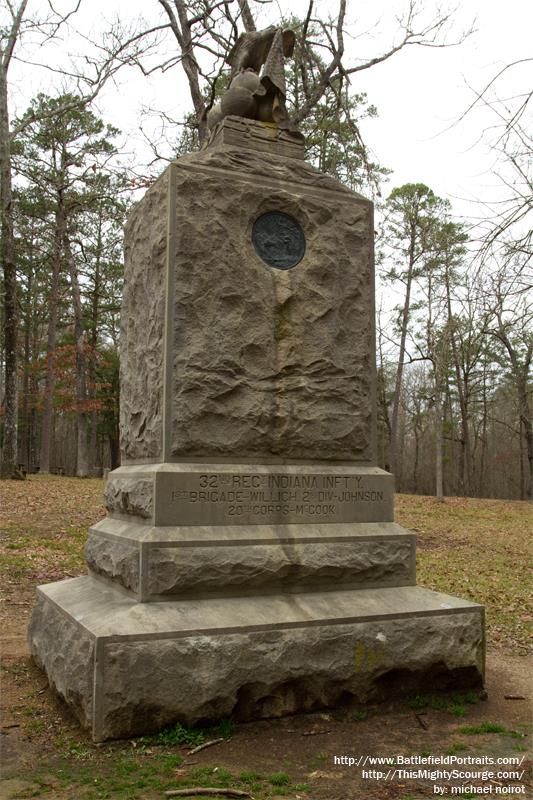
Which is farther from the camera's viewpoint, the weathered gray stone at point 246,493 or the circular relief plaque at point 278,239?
the circular relief plaque at point 278,239

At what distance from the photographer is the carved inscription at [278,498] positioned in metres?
4.75

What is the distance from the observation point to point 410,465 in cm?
4962

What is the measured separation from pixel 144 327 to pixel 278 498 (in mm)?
1690

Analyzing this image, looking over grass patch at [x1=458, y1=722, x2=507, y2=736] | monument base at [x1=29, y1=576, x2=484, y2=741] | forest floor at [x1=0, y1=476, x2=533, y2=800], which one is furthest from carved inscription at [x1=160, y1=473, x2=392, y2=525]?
grass patch at [x1=458, y1=722, x2=507, y2=736]

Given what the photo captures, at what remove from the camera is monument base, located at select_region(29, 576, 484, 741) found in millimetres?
3900

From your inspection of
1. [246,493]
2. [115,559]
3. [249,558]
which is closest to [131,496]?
[115,559]

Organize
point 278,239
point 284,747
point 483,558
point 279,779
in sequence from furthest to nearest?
point 483,558, point 278,239, point 284,747, point 279,779

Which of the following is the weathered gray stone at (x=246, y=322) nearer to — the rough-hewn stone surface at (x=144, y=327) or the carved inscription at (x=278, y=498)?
the rough-hewn stone surface at (x=144, y=327)

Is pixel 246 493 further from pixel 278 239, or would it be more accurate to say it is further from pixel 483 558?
pixel 483 558


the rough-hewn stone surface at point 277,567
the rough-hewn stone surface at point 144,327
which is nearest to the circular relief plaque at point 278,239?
the rough-hewn stone surface at point 144,327

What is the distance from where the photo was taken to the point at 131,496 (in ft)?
16.4

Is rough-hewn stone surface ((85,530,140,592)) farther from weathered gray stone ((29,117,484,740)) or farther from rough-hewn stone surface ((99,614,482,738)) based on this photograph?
rough-hewn stone surface ((99,614,482,738))

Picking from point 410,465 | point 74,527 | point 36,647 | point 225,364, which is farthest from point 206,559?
point 410,465

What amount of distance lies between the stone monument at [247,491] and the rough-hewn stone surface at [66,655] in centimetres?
2
